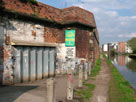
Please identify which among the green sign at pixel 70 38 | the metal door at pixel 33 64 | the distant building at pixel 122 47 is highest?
the distant building at pixel 122 47

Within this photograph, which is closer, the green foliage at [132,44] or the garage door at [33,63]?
the garage door at [33,63]

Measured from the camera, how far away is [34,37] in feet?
28.3

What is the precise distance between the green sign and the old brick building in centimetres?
30

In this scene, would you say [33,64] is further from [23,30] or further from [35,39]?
[23,30]

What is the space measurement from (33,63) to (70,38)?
3755 millimetres

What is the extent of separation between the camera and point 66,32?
416 inches

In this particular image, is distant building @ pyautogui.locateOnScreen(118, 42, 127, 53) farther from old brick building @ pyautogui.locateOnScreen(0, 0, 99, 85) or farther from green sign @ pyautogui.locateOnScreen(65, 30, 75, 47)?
green sign @ pyautogui.locateOnScreen(65, 30, 75, 47)

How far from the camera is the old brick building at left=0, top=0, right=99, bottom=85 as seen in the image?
712 cm

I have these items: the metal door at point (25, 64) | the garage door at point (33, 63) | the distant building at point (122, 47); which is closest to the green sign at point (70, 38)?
the garage door at point (33, 63)

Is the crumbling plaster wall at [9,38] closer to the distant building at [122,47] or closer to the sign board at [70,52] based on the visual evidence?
the sign board at [70,52]

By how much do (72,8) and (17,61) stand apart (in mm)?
6327

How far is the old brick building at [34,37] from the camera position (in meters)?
7.12

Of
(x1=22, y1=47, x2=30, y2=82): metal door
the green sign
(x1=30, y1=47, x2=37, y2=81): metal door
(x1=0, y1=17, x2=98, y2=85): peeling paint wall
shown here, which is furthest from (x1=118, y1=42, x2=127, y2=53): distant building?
(x1=22, y1=47, x2=30, y2=82): metal door

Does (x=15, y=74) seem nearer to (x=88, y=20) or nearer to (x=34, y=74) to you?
(x=34, y=74)
